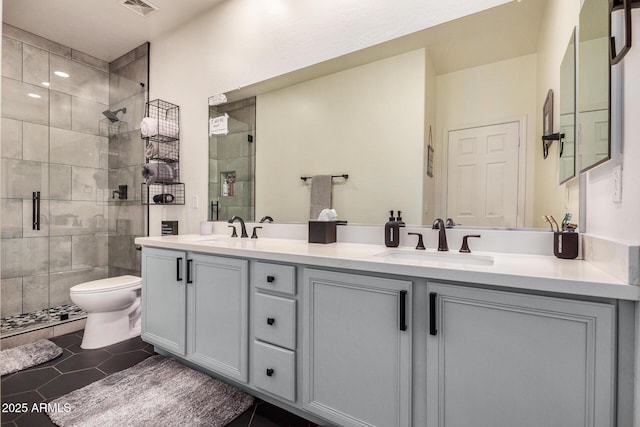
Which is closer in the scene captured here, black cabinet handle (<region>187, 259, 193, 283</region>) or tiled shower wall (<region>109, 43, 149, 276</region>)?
black cabinet handle (<region>187, 259, 193, 283</region>)

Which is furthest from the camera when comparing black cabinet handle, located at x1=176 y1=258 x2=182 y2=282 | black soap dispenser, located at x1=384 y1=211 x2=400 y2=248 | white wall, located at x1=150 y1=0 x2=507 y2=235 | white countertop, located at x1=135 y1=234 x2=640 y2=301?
black cabinet handle, located at x1=176 y1=258 x2=182 y2=282

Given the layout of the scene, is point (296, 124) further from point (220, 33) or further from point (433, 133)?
point (220, 33)

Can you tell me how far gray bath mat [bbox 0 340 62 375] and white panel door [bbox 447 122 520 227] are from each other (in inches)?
110

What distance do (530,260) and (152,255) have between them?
2144 millimetres

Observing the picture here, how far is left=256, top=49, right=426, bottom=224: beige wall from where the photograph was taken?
5.62 feet

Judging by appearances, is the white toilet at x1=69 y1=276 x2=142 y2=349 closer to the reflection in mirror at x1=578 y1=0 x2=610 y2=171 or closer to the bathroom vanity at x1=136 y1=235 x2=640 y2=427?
the bathroom vanity at x1=136 y1=235 x2=640 y2=427

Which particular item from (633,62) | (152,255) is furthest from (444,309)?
(152,255)

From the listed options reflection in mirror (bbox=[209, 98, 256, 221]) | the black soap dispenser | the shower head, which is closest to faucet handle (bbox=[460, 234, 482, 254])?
the black soap dispenser

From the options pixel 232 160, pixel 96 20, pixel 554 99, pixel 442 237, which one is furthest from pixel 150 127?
pixel 554 99

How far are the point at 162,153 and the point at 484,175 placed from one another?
2.66 m

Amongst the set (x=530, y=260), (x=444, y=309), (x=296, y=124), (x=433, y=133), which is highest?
(x=296, y=124)

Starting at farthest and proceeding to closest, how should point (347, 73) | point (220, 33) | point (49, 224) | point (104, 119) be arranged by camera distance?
point (104, 119) → point (49, 224) → point (220, 33) → point (347, 73)

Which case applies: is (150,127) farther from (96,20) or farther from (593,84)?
(593,84)

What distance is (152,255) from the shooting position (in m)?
2.10
